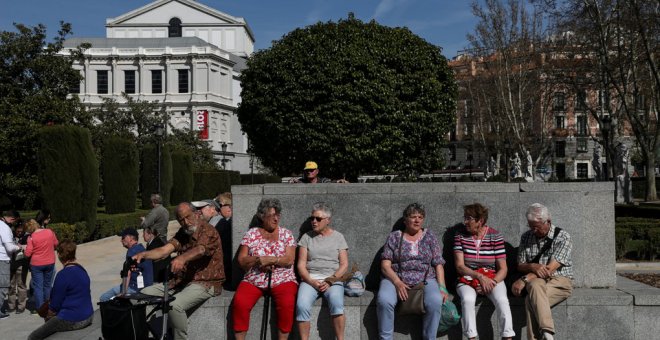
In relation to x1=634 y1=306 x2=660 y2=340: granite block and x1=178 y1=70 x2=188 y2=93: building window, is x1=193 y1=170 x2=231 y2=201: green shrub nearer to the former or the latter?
x1=178 y1=70 x2=188 y2=93: building window

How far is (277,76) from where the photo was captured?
70.1 ft

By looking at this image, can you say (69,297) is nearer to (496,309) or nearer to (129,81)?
(496,309)

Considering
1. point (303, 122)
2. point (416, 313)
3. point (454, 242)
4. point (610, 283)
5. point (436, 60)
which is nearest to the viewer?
point (416, 313)

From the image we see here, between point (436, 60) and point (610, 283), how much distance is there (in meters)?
16.4

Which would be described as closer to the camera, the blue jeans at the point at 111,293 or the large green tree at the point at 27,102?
the blue jeans at the point at 111,293

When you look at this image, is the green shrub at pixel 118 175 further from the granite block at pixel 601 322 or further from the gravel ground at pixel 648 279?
the granite block at pixel 601 322

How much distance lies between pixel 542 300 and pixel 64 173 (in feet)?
58.6

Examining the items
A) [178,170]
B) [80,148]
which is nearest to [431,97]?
[80,148]

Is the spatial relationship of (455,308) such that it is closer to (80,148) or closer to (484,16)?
(80,148)

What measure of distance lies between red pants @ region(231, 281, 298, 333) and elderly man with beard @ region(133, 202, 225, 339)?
1.34ft

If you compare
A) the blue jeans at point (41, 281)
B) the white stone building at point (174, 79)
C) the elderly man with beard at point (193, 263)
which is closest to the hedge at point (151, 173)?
the blue jeans at point (41, 281)

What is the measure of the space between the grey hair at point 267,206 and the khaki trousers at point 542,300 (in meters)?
2.66

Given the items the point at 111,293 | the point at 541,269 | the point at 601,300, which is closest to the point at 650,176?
the point at 601,300

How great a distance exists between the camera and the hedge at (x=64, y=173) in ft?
67.9
